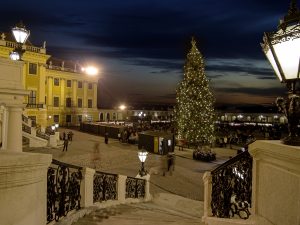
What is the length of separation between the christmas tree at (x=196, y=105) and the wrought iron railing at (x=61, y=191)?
27760 mm

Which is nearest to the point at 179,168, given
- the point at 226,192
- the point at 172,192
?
the point at 172,192

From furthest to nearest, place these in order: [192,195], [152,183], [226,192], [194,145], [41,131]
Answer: [194,145], [41,131], [152,183], [192,195], [226,192]

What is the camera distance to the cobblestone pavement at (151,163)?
18.4 meters

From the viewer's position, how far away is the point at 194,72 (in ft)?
117

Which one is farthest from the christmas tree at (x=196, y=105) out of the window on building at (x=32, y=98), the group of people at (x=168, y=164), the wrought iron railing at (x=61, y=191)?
the wrought iron railing at (x=61, y=191)

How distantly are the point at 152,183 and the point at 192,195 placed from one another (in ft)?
9.82

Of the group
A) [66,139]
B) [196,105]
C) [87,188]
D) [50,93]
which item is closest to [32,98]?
[50,93]

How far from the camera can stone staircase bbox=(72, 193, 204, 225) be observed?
7551 mm

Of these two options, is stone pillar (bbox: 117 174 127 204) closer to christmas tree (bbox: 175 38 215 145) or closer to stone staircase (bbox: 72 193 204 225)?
stone staircase (bbox: 72 193 204 225)

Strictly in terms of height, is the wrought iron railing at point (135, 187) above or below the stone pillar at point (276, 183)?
below

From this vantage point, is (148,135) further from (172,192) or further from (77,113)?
(77,113)

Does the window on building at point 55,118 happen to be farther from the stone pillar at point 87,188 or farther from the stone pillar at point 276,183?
the stone pillar at point 276,183

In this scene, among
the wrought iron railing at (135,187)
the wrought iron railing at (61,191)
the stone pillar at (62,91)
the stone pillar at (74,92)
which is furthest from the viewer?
the stone pillar at (74,92)

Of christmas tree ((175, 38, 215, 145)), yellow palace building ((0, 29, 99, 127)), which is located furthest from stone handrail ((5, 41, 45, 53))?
christmas tree ((175, 38, 215, 145))
